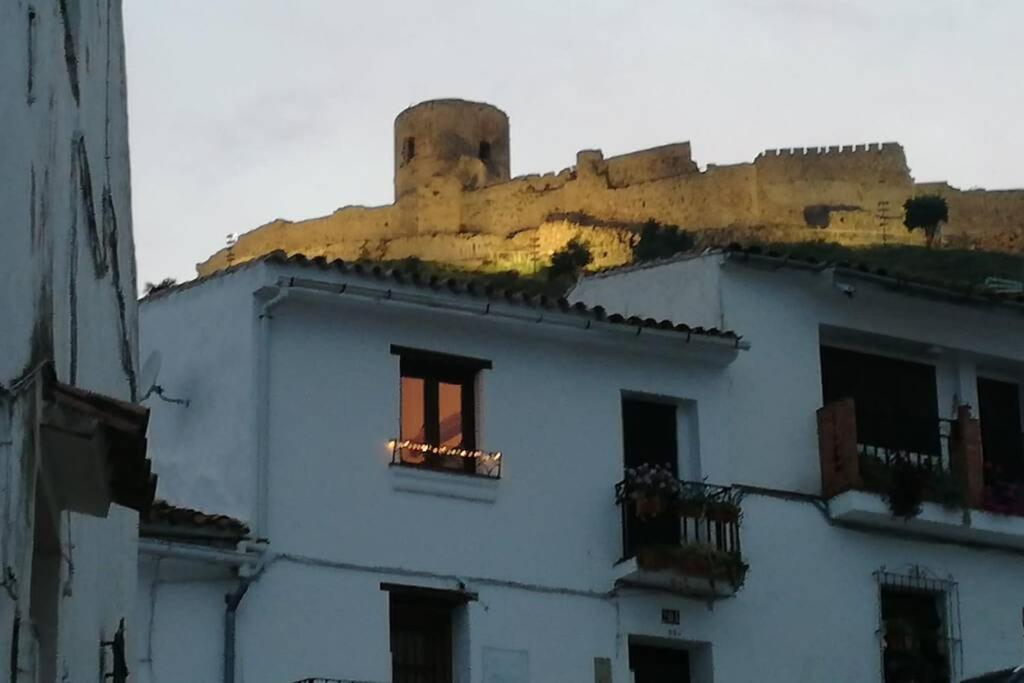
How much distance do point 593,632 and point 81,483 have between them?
10.3 m

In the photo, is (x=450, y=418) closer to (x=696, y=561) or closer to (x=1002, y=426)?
(x=696, y=561)

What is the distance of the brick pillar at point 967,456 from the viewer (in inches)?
834

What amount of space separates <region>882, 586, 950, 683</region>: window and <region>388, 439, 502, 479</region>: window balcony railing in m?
4.45

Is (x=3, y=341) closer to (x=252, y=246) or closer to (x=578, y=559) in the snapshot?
(x=578, y=559)

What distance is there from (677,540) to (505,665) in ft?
6.55

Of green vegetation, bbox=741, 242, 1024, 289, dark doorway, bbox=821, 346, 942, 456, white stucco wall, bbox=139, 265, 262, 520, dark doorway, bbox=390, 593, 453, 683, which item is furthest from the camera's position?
green vegetation, bbox=741, 242, 1024, 289

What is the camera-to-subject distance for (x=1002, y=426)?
22828 mm

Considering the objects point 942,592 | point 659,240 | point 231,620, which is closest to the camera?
point 231,620

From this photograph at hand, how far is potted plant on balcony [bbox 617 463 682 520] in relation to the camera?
18.8m

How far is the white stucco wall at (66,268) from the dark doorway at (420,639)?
3.69m

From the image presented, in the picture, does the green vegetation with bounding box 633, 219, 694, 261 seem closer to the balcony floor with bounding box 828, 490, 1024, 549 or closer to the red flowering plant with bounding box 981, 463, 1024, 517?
the red flowering plant with bounding box 981, 463, 1024, 517

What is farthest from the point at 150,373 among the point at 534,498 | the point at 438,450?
the point at 534,498

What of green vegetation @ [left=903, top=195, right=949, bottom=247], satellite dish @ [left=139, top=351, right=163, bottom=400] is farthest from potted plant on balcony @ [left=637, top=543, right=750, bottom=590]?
green vegetation @ [left=903, top=195, right=949, bottom=247]

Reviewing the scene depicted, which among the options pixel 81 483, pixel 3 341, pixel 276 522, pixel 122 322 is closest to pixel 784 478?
pixel 276 522
